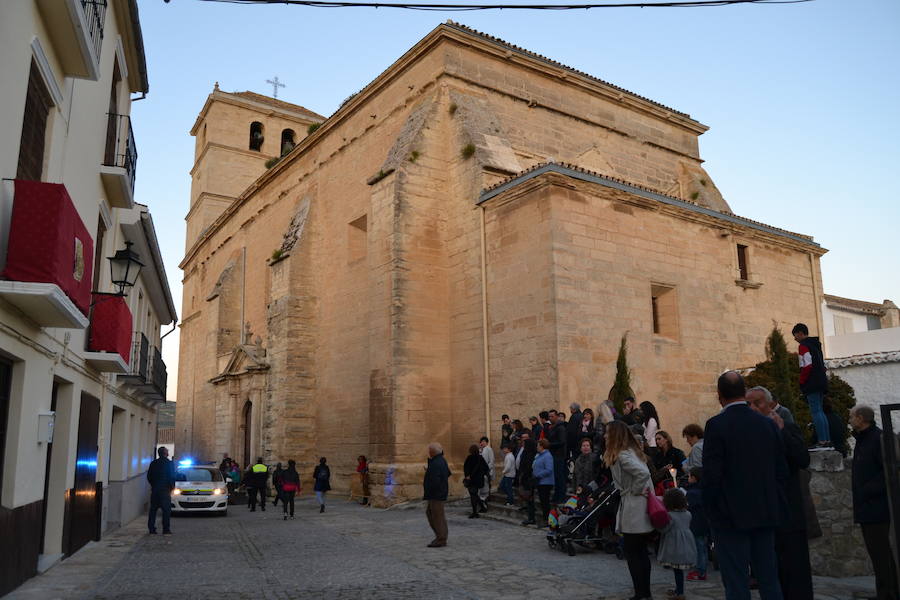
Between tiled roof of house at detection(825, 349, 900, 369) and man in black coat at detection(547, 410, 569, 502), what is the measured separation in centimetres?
713

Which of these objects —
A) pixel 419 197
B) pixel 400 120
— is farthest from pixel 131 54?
pixel 400 120

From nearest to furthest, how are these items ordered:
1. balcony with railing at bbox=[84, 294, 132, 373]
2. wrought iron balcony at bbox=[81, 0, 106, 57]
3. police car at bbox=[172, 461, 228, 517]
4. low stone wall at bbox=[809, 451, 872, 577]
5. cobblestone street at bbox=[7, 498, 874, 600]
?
cobblestone street at bbox=[7, 498, 874, 600] < low stone wall at bbox=[809, 451, 872, 577] < wrought iron balcony at bbox=[81, 0, 106, 57] < balcony with railing at bbox=[84, 294, 132, 373] < police car at bbox=[172, 461, 228, 517]

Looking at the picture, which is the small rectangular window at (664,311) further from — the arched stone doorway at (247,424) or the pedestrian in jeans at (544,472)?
the arched stone doorway at (247,424)

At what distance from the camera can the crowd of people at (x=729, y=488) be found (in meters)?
3.95

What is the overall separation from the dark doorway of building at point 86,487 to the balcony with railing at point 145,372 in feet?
5.24

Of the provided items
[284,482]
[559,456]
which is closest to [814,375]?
[559,456]

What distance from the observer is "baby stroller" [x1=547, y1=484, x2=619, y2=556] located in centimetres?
795

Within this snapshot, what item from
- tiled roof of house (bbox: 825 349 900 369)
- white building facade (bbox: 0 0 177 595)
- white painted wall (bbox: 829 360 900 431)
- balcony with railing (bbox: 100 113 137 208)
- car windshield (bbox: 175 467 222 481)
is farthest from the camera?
car windshield (bbox: 175 467 222 481)

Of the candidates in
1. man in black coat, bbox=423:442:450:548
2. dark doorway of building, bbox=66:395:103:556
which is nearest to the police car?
dark doorway of building, bbox=66:395:103:556

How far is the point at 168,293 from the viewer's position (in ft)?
56.5

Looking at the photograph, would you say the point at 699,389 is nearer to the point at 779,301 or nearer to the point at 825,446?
the point at 779,301

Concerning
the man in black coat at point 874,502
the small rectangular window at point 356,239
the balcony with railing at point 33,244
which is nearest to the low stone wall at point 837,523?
the man in black coat at point 874,502

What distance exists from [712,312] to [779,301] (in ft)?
9.64

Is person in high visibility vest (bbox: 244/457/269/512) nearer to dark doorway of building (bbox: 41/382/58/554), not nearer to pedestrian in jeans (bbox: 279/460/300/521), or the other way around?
pedestrian in jeans (bbox: 279/460/300/521)
